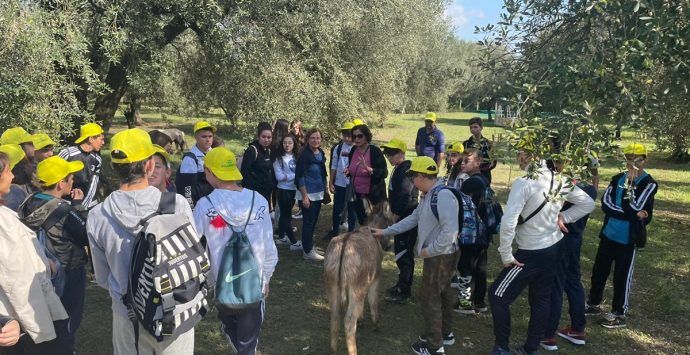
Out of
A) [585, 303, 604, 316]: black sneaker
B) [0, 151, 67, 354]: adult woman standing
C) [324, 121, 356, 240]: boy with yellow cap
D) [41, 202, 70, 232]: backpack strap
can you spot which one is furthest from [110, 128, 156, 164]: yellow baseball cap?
[585, 303, 604, 316]: black sneaker

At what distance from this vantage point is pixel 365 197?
270 inches

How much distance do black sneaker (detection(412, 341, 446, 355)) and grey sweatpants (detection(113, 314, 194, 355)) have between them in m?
2.50

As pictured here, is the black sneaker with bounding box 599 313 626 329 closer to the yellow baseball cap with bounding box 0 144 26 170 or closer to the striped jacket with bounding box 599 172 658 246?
the striped jacket with bounding box 599 172 658 246

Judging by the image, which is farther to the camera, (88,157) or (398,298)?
(398,298)

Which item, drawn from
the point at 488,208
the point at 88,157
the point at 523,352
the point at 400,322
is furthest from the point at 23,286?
the point at 488,208

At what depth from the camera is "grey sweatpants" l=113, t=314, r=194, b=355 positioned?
2723 millimetres

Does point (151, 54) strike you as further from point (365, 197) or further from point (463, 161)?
point (463, 161)

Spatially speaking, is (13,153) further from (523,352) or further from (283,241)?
(523,352)

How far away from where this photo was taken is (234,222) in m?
3.31

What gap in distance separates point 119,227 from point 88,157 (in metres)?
3.33

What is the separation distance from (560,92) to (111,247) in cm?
302

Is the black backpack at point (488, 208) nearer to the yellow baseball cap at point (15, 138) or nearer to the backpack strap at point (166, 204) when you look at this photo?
the backpack strap at point (166, 204)

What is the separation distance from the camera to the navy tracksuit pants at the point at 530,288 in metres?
4.19

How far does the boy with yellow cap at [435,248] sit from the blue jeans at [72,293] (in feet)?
9.55
